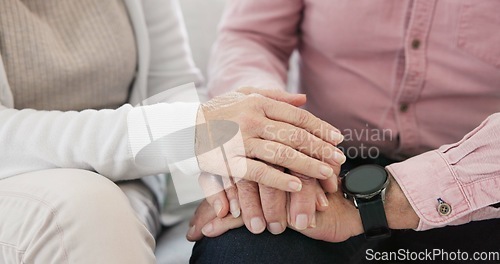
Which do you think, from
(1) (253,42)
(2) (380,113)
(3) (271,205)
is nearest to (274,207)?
(3) (271,205)

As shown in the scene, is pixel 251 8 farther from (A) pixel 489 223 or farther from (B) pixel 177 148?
(A) pixel 489 223

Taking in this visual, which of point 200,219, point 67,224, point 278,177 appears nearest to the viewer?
point 67,224

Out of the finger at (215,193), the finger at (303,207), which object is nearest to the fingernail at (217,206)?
the finger at (215,193)

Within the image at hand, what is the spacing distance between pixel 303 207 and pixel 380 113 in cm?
31

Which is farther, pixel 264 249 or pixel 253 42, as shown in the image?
pixel 253 42

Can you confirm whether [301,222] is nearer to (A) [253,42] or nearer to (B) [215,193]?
(B) [215,193]

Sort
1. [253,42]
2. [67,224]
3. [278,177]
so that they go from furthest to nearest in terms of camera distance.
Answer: [253,42]
[278,177]
[67,224]

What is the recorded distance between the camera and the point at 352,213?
94cm

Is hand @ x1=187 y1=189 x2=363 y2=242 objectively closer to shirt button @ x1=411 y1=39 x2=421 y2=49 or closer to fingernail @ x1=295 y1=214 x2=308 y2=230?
fingernail @ x1=295 y1=214 x2=308 y2=230

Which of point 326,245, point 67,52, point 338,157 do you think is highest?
point 67,52

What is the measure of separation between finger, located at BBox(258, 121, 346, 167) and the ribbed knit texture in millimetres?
314

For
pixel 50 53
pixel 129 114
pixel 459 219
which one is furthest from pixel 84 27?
pixel 459 219

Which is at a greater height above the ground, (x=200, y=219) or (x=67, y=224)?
(x=67, y=224)

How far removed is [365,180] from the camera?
949mm
